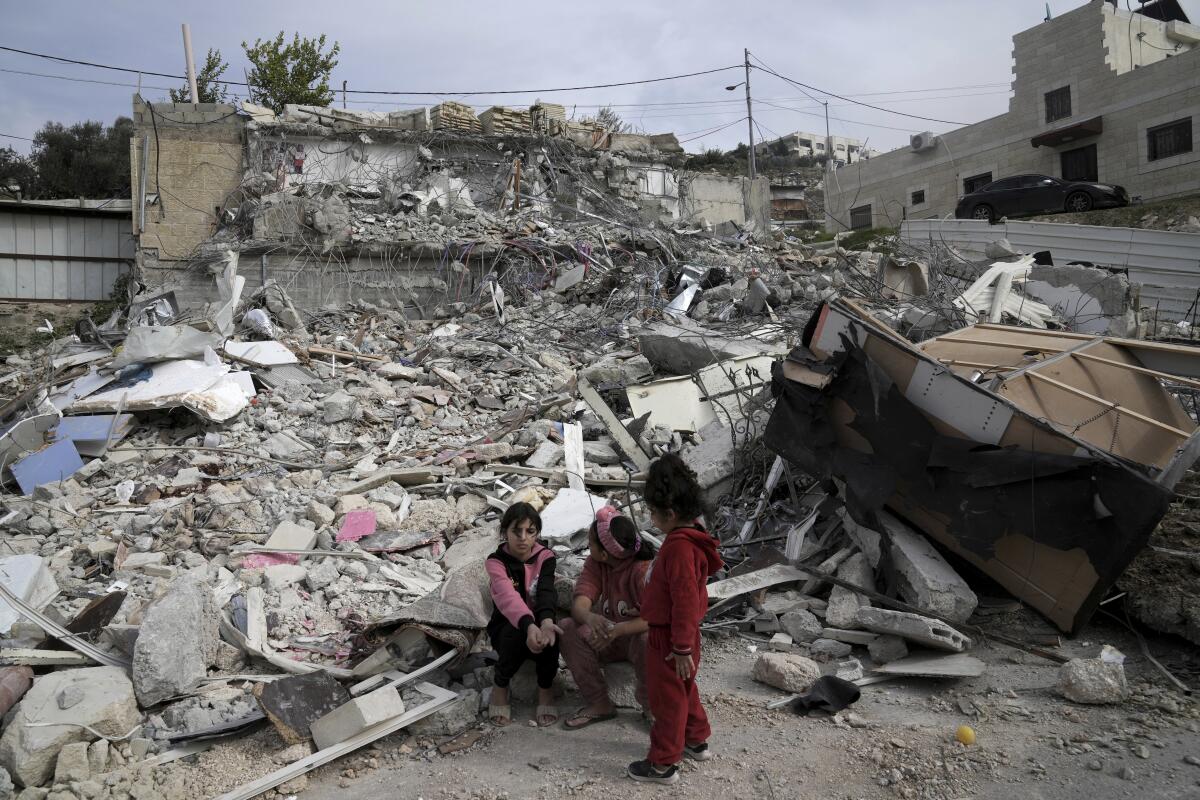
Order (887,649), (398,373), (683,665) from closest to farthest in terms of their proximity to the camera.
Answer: (683,665) → (887,649) → (398,373)

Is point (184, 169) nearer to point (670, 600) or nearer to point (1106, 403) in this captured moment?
point (670, 600)

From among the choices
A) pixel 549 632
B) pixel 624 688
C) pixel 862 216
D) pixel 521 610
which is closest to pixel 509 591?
pixel 521 610

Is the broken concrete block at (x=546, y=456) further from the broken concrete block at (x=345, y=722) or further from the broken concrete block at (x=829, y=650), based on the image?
the broken concrete block at (x=345, y=722)

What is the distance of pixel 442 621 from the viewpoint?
11.0 feet

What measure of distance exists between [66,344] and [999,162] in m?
26.8

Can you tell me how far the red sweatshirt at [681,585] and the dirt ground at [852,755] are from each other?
1.90 feet

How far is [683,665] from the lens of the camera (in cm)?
250

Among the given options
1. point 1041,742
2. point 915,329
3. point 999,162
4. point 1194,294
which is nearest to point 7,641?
point 1041,742

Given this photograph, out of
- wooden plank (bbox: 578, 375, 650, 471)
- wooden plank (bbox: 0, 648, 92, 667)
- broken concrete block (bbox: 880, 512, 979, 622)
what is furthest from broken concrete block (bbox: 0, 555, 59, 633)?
broken concrete block (bbox: 880, 512, 979, 622)

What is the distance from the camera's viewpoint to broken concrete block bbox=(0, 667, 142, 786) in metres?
2.77

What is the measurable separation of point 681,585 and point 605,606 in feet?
2.34

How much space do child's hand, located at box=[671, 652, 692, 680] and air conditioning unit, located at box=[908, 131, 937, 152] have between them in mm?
28371

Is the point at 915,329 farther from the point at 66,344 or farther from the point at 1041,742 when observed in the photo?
the point at 66,344

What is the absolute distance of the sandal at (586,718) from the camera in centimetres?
304
